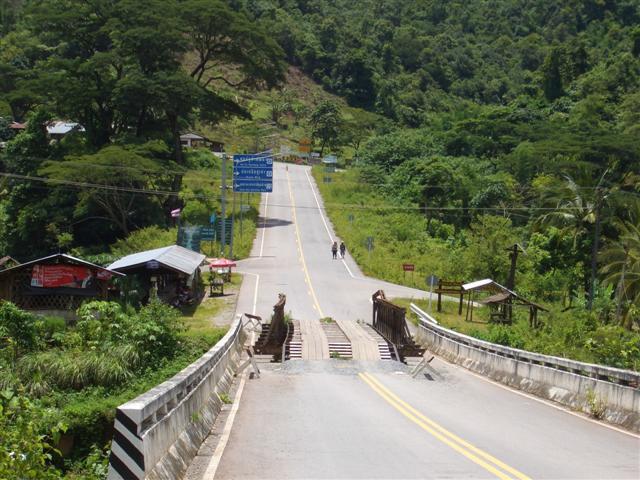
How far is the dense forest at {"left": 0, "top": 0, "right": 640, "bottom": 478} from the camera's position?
1395 inches

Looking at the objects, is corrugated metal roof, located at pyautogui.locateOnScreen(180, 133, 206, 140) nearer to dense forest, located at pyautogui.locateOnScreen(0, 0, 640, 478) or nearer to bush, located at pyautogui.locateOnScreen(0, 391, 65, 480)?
dense forest, located at pyautogui.locateOnScreen(0, 0, 640, 478)

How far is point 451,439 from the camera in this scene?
1223 cm

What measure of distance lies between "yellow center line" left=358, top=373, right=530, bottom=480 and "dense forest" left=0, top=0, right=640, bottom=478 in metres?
5.41

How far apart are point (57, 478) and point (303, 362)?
1653 centimetres

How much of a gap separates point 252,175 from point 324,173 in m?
42.6

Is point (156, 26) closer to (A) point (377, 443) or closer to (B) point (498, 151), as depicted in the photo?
(B) point (498, 151)

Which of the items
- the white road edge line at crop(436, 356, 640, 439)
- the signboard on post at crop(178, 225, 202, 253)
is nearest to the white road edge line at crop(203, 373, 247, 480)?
the white road edge line at crop(436, 356, 640, 439)

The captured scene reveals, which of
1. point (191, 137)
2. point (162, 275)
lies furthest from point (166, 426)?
point (191, 137)

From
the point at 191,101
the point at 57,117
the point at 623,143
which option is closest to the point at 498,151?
the point at 623,143

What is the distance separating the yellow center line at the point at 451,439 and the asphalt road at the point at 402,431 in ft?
0.08

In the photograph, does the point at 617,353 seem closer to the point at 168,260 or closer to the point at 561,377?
the point at 561,377

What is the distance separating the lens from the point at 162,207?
64.4 metres

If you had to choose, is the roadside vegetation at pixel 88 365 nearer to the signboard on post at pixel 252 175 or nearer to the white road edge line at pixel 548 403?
the white road edge line at pixel 548 403

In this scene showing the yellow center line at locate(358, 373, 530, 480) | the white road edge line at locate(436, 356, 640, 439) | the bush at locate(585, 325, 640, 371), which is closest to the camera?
the yellow center line at locate(358, 373, 530, 480)
